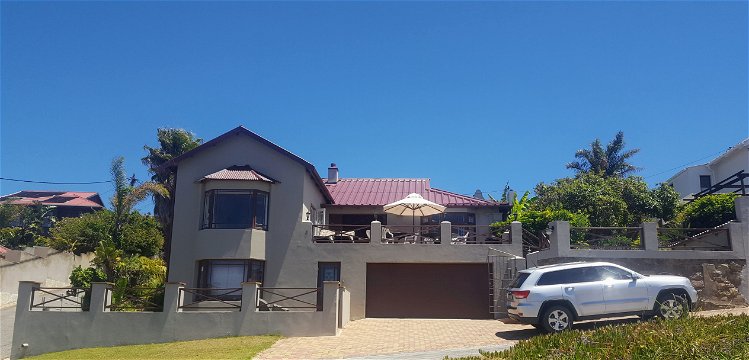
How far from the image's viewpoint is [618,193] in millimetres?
28203

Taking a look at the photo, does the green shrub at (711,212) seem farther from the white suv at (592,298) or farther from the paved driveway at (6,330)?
the paved driveway at (6,330)

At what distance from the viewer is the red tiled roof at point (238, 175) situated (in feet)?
72.1

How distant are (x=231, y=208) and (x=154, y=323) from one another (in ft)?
16.4

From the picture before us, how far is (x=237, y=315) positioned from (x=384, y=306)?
5.97 m

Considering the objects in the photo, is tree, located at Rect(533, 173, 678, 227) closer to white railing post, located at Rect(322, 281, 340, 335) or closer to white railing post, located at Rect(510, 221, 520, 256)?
white railing post, located at Rect(510, 221, 520, 256)

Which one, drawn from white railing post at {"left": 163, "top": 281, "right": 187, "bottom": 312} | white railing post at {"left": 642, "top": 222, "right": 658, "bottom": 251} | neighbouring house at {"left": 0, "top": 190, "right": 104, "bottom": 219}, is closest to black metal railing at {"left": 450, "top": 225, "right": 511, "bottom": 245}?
white railing post at {"left": 642, "top": 222, "right": 658, "bottom": 251}

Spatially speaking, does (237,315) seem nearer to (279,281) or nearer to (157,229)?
(279,281)

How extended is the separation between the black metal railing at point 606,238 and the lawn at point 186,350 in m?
10.0

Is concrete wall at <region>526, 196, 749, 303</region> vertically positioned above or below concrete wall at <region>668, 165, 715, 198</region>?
below

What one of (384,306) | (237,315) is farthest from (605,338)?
(384,306)

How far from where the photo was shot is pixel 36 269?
29.1m

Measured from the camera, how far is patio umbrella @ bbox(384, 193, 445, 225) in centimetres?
2339

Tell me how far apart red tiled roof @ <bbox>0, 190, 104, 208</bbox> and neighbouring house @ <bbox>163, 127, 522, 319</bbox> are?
136ft

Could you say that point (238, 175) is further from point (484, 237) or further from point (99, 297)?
point (484, 237)
